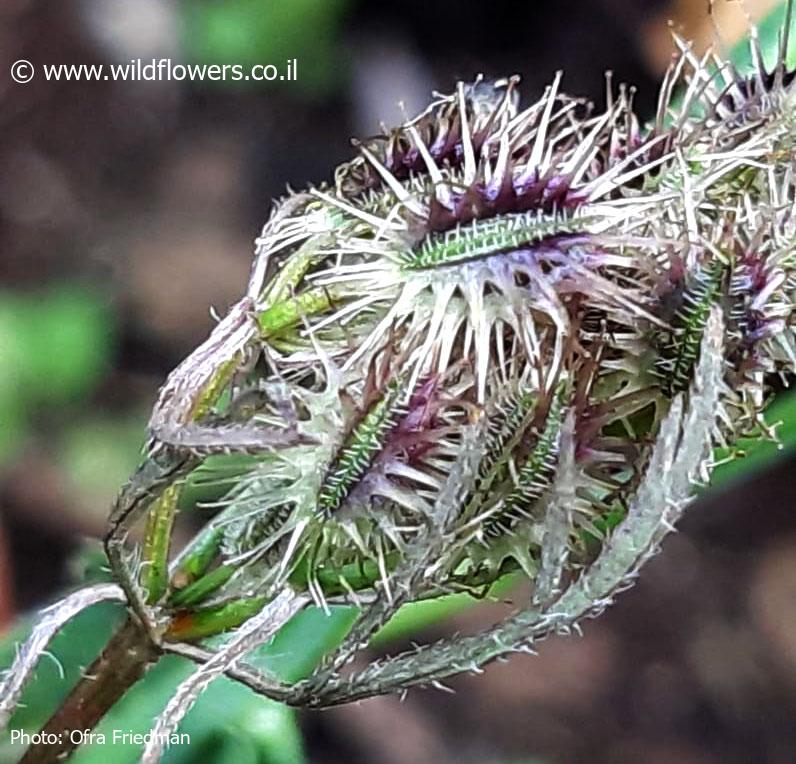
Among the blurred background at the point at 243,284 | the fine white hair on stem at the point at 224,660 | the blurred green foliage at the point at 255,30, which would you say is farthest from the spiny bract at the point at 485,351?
the blurred green foliage at the point at 255,30

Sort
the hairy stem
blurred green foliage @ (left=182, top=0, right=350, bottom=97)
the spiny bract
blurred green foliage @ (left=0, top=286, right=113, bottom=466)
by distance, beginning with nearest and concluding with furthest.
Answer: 1. the spiny bract
2. the hairy stem
3. blurred green foliage @ (left=0, top=286, right=113, bottom=466)
4. blurred green foliage @ (left=182, top=0, right=350, bottom=97)

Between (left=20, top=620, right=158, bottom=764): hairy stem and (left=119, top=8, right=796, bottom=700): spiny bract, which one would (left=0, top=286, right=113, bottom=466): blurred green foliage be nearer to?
(left=20, top=620, right=158, bottom=764): hairy stem

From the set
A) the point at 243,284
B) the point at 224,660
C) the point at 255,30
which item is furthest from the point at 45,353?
the point at 224,660

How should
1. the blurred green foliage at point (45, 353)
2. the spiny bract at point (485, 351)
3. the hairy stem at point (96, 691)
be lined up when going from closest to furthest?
the spiny bract at point (485, 351) → the hairy stem at point (96, 691) → the blurred green foliage at point (45, 353)

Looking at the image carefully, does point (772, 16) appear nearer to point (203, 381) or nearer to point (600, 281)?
point (600, 281)

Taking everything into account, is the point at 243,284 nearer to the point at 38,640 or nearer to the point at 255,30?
the point at 255,30

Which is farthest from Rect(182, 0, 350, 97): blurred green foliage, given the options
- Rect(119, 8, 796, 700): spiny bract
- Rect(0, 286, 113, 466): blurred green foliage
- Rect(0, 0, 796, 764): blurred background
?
Rect(119, 8, 796, 700): spiny bract

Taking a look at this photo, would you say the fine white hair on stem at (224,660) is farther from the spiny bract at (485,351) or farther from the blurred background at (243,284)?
the blurred background at (243,284)
